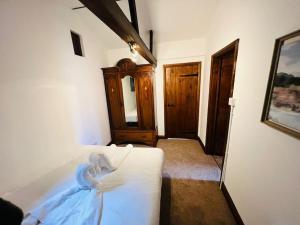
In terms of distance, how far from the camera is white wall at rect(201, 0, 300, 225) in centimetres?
82

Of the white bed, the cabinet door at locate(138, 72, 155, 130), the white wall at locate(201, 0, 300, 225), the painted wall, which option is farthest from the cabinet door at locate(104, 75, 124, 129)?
the white wall at locate(201, 0, 300, 225)

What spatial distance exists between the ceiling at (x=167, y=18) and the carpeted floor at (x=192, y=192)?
2.60 meters

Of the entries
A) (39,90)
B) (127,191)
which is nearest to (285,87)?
(127,191)

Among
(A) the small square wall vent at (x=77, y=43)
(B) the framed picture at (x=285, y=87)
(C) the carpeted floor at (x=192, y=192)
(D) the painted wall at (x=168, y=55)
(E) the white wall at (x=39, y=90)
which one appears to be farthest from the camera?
(D) the painted wall at (x=168, y=55)

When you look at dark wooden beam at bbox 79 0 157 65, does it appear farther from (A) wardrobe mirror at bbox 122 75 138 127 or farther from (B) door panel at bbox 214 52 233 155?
(B) door panel at bbox 214 52 233 155

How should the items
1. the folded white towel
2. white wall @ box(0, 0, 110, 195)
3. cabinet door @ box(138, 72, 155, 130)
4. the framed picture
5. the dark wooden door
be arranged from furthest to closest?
the dark wooden door, cabinet door @ box(138, 72, 155, 130), white wall @ box(0, 0, 110, 195), the folded white towel, the framed picture

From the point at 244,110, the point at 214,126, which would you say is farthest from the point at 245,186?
the point at 214,126

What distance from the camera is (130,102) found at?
3.08m

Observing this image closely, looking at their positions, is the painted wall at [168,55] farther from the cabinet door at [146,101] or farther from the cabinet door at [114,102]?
the cabinet door at [114,102]

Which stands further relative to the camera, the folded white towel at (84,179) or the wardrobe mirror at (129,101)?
the wardrobe mirror at (129,101)

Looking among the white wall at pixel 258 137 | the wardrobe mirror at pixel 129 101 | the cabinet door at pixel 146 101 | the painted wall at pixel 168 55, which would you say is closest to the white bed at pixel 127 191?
the white wall at pixel 258 137

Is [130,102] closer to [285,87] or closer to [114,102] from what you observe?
A: [114,102]

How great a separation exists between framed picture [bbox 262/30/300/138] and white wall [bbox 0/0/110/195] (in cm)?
231

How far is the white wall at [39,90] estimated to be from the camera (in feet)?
4.50
